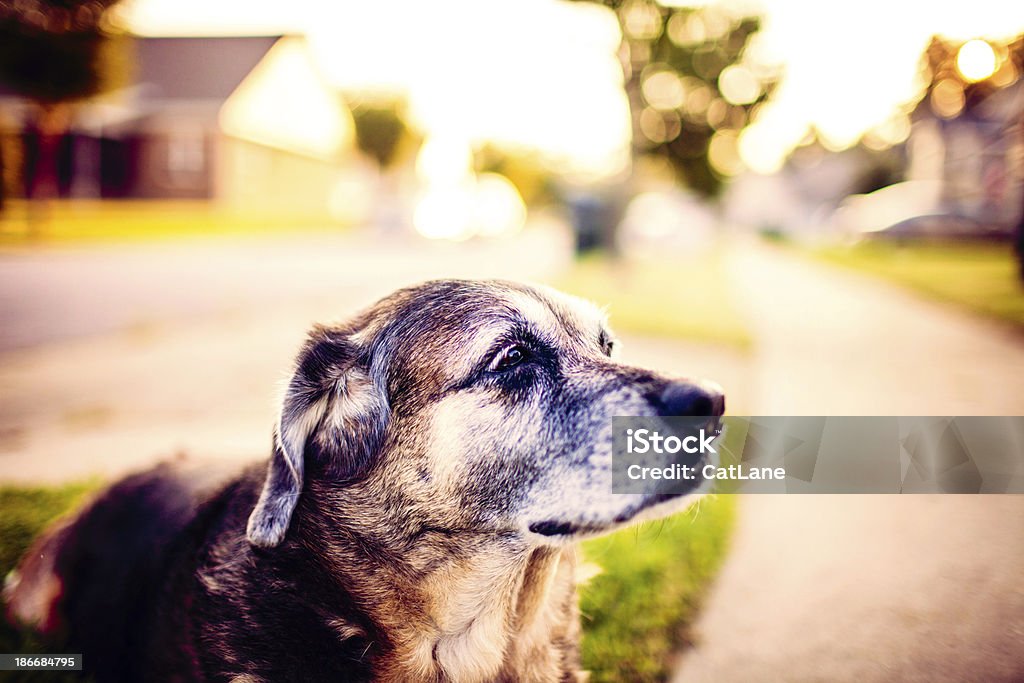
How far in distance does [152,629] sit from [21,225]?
735 cm

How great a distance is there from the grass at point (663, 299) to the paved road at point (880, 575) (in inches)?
119

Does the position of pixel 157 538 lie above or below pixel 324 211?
below

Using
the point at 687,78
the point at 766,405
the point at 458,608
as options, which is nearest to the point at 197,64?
the point at 687,78

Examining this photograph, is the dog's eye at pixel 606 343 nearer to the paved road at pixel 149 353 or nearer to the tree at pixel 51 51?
the paved road at pixel 149 353

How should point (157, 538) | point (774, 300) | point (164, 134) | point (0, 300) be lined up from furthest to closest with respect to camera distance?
point (164, 134)
point (774, 300)
point (0, 300)
point (157, 538)

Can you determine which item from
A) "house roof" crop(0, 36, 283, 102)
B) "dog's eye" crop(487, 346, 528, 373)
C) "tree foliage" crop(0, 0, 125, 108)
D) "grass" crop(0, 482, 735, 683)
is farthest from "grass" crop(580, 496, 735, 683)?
"house roof" crop(0, 36, 283, 102)

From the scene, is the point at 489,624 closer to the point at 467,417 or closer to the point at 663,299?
the point at 467,417

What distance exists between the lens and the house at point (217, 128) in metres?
17.1

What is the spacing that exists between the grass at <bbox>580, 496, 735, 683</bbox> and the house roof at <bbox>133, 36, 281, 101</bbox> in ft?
83.4

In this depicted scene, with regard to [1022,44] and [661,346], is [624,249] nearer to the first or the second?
[661,346]

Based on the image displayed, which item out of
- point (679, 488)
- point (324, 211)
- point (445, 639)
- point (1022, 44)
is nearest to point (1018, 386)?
point (1022, 44)

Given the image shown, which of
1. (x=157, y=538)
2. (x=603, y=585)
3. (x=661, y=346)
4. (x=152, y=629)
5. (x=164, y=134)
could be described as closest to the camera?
(x=152, y=629)

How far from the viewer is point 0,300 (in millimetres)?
7266

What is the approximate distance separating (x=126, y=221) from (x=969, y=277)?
591 inches
